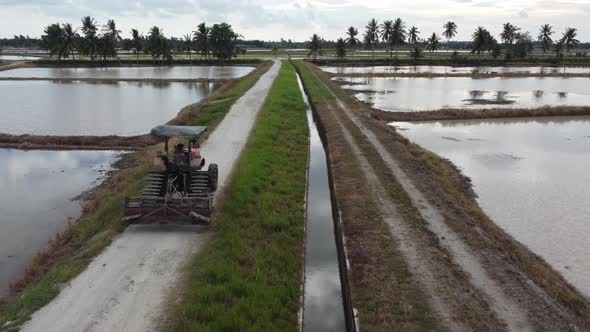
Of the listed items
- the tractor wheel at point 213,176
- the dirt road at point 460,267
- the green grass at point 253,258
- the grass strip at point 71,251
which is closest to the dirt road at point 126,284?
the grass strip at point 71,251

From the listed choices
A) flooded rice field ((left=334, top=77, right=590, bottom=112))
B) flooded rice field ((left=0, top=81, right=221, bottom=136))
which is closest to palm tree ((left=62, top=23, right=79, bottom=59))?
flooded rice field ((left=0, top=81, right=221, bottom=136))

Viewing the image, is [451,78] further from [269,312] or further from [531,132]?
[269,312]

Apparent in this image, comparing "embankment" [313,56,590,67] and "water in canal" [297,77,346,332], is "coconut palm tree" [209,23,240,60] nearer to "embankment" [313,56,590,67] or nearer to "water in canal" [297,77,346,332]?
"embankment" [313,56,590,67]

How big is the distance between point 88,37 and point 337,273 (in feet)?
344

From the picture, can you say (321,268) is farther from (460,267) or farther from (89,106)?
(89,106)

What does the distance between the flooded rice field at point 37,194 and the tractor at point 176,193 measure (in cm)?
333

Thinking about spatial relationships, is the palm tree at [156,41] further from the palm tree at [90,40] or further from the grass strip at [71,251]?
the grass strip at [71,251]

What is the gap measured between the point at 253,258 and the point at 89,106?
3348 cm

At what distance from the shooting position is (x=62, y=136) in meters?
27.1

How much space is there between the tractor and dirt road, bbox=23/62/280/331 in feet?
1.24

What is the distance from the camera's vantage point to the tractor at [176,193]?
12.3 m

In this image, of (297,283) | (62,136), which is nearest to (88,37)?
(62,136)

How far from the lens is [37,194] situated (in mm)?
17797

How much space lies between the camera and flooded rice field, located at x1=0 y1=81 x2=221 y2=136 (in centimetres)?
3059
